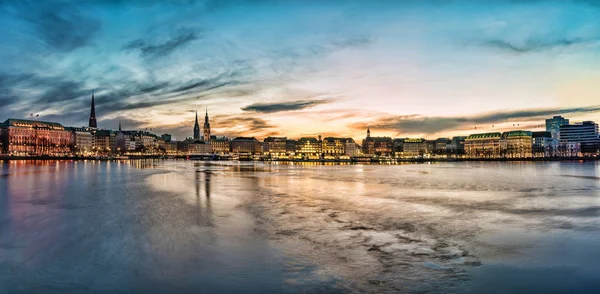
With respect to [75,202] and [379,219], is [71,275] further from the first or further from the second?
[75,202]

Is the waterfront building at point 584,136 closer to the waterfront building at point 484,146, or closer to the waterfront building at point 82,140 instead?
the waterfront building at point 484,146

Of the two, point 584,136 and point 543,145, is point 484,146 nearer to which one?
point 543,145

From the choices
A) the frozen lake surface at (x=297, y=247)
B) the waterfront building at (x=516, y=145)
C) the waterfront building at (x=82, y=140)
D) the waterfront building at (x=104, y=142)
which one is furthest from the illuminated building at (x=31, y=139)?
the waterfront building at (x=516, y=145)

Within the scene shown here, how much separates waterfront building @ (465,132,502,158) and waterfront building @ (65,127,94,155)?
171606 mm

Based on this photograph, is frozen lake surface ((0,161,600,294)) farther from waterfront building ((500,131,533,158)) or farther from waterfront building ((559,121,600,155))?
waterfront building ((559,121,600,155))

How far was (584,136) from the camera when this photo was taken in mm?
165500

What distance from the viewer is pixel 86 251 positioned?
Result: 11219 mm

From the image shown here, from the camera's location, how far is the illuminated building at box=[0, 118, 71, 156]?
138 metres

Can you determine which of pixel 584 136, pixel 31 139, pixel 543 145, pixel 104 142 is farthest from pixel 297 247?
pixel 104 142

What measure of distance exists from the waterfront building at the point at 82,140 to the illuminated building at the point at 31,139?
8761 mm

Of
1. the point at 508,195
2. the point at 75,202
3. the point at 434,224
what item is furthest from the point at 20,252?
the point at 508,195

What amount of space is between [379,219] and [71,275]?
11.3 m

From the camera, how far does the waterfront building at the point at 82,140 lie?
170 m

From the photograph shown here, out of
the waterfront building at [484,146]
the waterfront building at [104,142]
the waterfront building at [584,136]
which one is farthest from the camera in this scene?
the waterfront building at [104,142]
